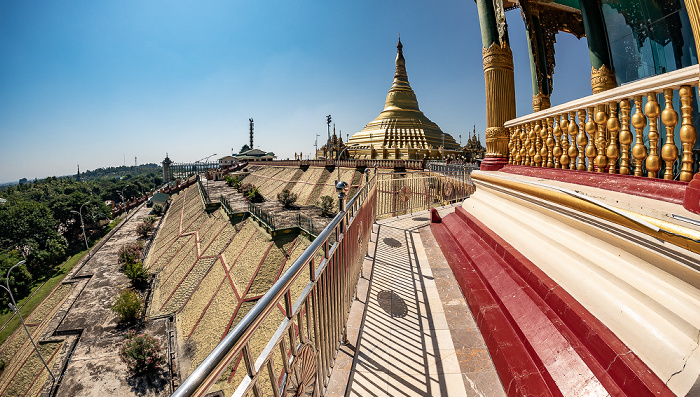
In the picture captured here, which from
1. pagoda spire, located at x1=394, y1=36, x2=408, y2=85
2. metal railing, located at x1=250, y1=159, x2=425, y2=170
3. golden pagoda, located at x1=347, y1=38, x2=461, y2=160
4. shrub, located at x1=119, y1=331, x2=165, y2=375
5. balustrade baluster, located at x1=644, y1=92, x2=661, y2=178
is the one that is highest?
pagoda spire, located at x1=394, y1=36, x2=408, y2=85

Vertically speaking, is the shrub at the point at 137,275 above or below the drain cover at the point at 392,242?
below

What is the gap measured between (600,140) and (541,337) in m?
1.77

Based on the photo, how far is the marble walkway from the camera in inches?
88.4

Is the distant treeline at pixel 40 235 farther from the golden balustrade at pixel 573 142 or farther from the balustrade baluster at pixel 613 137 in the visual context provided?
the balustrade baluster at pixel 613 137

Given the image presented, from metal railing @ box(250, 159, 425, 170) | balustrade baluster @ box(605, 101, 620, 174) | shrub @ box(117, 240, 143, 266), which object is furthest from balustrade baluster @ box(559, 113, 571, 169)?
A: shrub @ box(117, 240, 143, 266)

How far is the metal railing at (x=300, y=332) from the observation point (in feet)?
2.93

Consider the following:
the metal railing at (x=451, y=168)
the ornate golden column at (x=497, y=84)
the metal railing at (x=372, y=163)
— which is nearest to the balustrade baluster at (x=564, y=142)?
the ornate golden column at (x=497, y=84)

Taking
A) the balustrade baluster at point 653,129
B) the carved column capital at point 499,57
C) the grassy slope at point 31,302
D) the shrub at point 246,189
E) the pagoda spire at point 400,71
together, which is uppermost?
the pagoda spire at point 400,71

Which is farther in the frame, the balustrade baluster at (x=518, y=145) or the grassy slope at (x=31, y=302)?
the grassy slope at (x=31, y=302)

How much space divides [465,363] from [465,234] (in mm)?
2618

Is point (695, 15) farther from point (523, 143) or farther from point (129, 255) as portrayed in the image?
point (129, 255)

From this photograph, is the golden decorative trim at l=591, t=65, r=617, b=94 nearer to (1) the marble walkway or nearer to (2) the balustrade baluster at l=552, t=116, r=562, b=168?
(2) the balustrade baluster at l=552, t=116, r=562, b=168

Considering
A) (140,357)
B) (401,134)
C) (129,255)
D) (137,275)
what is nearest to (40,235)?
(129,255)

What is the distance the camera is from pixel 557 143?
324cm
